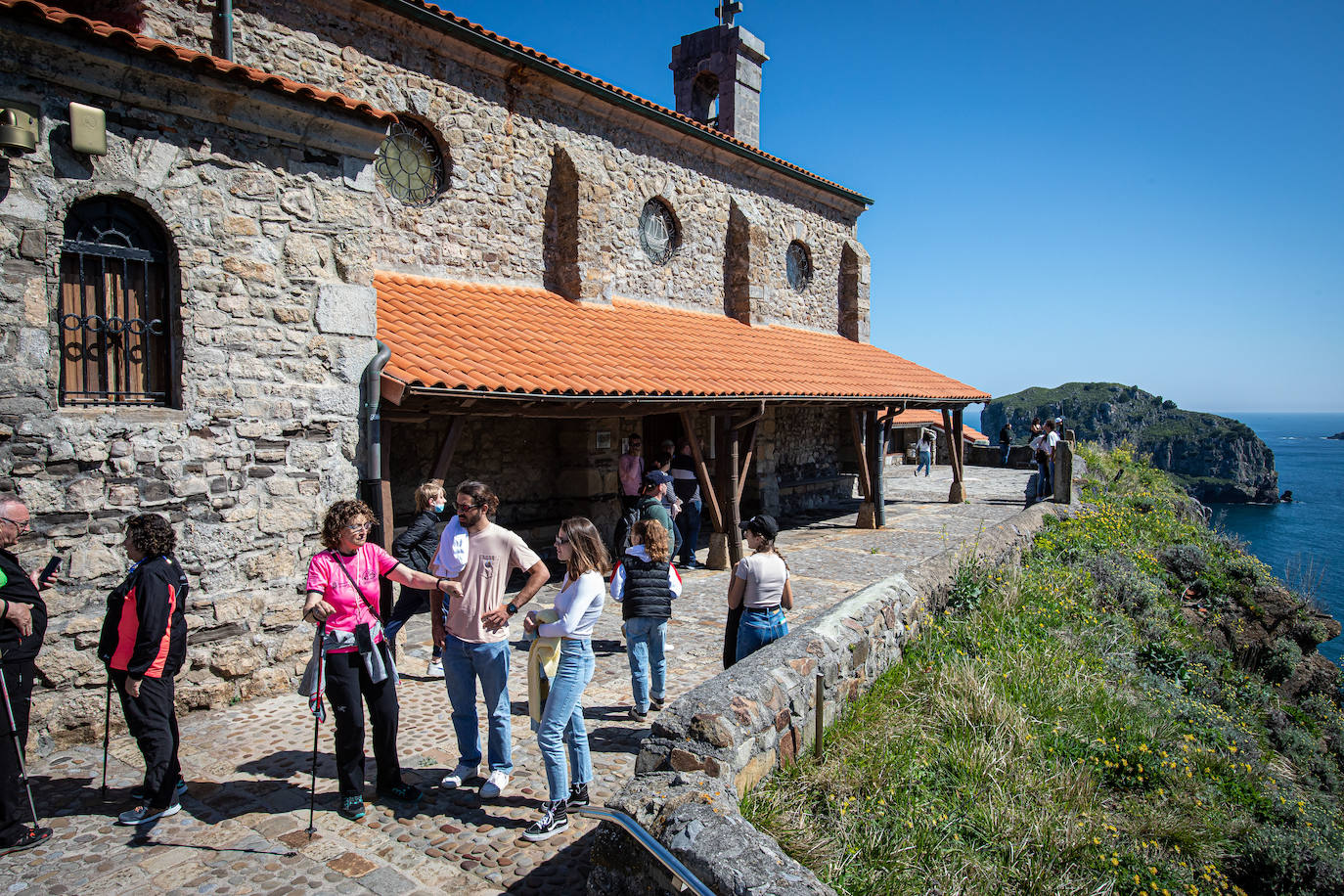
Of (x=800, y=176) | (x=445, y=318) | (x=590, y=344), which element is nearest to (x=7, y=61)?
(x=445, y=318)

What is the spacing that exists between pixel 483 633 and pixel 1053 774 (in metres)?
3.63

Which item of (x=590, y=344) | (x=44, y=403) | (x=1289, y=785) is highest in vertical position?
(x=590, y=344)

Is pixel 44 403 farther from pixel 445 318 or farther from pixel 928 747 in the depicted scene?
pixel 928 747

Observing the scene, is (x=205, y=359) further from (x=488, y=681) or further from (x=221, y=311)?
(x=488, y=681)

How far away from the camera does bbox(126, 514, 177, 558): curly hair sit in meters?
3.68

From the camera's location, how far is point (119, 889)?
3.22 metres

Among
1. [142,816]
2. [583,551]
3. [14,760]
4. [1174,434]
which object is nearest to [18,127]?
[14,760]

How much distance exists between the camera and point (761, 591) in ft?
15.5

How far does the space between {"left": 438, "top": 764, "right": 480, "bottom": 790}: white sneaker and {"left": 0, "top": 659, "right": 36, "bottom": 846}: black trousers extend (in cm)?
183

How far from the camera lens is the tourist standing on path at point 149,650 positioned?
3639 millimetres

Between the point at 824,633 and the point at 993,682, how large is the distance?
5.85 ft

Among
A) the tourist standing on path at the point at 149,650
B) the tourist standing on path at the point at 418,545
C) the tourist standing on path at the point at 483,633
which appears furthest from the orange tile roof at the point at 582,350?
the tourist standing on path at the point at 149,650

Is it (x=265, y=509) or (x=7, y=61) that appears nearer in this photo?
(x=7, y=61)

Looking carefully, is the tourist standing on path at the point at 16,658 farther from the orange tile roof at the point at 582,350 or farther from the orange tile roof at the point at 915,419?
the orange tile roof at the point at 915,419
